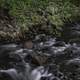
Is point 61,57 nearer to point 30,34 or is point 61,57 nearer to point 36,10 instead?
point 30,34

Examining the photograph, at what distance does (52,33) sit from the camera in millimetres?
10312

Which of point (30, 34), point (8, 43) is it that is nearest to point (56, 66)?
point (8, 43)

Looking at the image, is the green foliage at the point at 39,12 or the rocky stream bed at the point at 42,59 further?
the green foliage at the point at 39,12

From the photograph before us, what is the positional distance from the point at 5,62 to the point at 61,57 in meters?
1.62

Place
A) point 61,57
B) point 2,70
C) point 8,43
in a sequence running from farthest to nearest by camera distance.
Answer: point 8,43
point 61,57
point 2,70

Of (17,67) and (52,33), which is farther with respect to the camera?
(52,33)

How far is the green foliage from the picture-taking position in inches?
413

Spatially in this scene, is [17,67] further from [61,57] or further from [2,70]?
[61,57]

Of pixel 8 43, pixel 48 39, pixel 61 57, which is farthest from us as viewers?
pixel 48 39

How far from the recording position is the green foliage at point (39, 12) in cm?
1049

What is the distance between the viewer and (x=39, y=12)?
11.4 metres

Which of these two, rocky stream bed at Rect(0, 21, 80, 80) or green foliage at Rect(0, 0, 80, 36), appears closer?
rocky stream bed at Rect(0, 21, 80, 80)

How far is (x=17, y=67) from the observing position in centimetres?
700

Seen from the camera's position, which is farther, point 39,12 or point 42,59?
point 39,12
